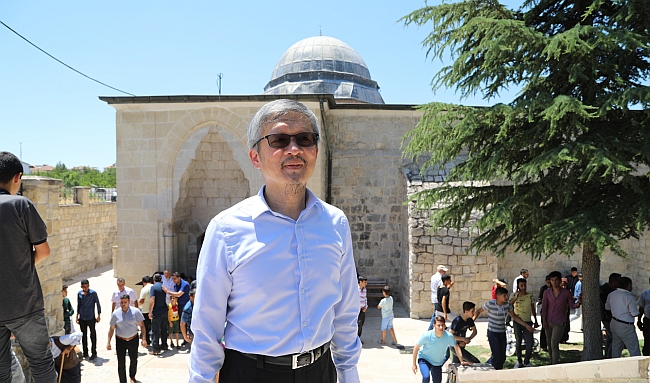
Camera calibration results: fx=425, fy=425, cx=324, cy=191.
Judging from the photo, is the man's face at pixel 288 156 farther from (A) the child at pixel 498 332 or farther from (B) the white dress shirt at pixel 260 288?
(A) the child at pixel 498 332

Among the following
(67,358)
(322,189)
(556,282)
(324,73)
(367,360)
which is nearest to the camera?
(67,358)

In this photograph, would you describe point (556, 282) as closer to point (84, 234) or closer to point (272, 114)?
point (272, 114)

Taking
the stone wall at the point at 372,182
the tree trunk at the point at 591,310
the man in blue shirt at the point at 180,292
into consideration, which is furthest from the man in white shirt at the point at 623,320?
the man in blue shirt at the point at 180,292

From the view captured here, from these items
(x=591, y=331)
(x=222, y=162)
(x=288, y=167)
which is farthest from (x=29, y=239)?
(x=222, y=162)

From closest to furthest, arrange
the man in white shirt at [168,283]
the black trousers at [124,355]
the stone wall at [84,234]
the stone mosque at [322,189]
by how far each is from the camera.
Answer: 1. the black trousers at [124,355]
2. the man in white shirt at [168,283]
3. the stone mosque at [322,189]
4. the stone wall at [84,234]

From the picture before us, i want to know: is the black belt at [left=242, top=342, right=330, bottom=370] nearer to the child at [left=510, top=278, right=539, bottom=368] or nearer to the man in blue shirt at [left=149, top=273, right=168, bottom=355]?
the child at [left=510, top=278, right=539, bottom=368]

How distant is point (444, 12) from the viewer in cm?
689

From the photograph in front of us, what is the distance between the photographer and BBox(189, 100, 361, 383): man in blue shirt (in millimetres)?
1522

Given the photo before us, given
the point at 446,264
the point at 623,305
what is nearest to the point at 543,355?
the point at 623,305

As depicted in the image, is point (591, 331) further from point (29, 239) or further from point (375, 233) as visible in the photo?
point (29, 239)

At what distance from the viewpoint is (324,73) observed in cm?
1759

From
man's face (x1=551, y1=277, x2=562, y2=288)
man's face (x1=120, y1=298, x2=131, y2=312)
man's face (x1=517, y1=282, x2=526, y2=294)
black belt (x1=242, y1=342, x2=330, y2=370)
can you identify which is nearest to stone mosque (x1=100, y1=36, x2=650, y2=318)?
man's face (x1=517, y1=282, x2=526, y2=294)

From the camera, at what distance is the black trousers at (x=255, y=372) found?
1.52m

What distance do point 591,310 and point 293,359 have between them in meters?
6.66
